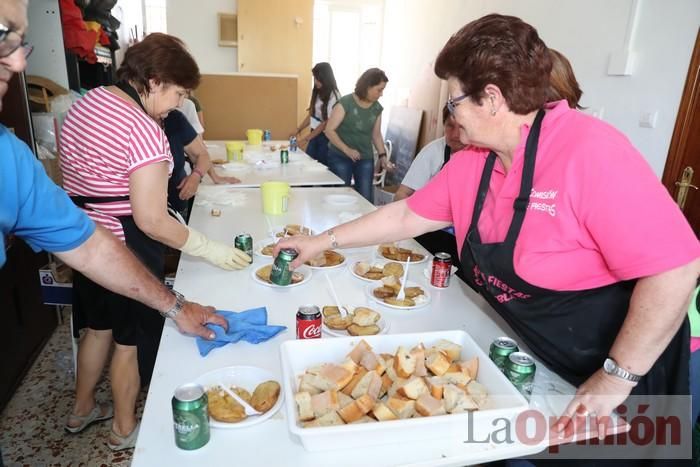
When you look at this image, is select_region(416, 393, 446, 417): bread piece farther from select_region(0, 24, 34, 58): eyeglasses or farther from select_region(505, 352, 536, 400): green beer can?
select_region(0, 24, 34, 58): eyeglasses

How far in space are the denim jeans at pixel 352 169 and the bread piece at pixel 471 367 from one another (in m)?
3.66

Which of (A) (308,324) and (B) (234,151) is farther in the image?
(B) (234,151)

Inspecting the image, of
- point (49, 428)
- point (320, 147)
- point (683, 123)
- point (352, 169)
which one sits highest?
point (683, 123)

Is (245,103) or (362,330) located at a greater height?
(245,103)

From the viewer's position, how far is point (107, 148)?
1.55 meters

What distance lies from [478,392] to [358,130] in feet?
12.5

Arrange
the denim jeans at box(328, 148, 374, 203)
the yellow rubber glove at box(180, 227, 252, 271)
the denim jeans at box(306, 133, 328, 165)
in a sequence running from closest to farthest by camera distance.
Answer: the yellow rubber glove at box(180, 227, 252, 271) → the denim jeans at box(328, 148, 374, 203) → the denim jeans at box(306, 133, 328, 165)

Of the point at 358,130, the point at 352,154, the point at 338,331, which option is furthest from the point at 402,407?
the point at 358,130

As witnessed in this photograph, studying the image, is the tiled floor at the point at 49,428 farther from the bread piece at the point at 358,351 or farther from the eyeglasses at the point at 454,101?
the eyeglasses at the point at 454,101

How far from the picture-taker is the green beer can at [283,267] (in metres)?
1.51

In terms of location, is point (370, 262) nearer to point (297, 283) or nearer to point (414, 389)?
point (297, 283)

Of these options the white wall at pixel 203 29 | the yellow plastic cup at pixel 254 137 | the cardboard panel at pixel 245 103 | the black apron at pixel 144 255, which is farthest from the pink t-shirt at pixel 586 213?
the white wall at pixel 203 29

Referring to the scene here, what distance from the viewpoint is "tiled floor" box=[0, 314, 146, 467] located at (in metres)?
1.89

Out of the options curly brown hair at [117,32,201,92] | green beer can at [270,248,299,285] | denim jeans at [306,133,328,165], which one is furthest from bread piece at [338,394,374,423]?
denim jeans at [306,133,328,165]
